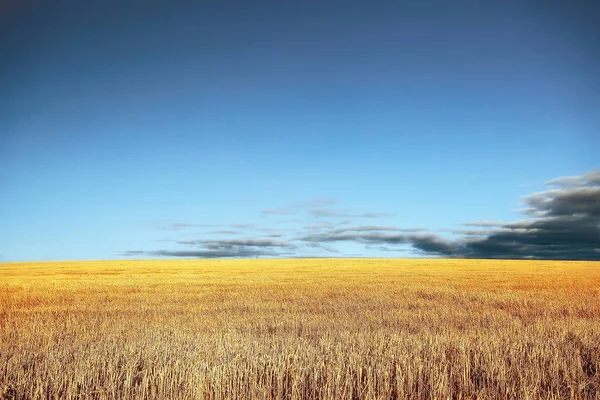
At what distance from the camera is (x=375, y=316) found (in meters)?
16.1

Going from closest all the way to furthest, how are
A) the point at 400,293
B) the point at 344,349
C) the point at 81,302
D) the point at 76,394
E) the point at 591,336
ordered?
the point at 76,394 < the point at 344,349 < the point at 591,336 < the point at 81,302 < the point at 400,293

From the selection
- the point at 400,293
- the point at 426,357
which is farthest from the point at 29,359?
the point at 400,293

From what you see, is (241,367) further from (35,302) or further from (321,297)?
(35,302)

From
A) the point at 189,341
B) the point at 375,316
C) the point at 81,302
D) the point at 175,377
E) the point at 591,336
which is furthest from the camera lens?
Answer: the point at 81,302

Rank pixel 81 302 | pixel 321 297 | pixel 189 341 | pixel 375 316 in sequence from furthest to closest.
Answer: pixel 321 297 → pixel 81 302 → pixel 375 316 → pixel 189 341

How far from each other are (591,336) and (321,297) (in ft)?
42.3

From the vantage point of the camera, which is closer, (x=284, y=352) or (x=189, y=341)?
(x=284, y=352)

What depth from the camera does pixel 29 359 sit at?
877 centimetres

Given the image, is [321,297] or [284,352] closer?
[284,352]

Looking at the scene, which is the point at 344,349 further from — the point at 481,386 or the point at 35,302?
the point at 35,302

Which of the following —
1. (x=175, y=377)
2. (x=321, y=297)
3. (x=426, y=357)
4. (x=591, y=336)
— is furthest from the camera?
(x=321, y=297)

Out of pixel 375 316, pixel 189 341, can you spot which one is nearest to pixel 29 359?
pixel 189 341

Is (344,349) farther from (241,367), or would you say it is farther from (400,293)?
(400,293)

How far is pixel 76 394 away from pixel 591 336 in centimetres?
1181
